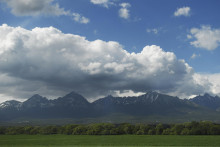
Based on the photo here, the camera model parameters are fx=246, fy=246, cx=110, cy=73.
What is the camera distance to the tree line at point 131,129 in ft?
412

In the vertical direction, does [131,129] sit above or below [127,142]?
above

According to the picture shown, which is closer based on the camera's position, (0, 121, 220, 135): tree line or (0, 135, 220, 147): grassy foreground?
(0, 135, 220, 147): grassy foreground

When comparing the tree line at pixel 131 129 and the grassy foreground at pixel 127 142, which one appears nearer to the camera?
the grassy foreground at pixel 127 142

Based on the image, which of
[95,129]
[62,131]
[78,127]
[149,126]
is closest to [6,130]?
[62,131]

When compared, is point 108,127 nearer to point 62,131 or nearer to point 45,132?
point 62,131

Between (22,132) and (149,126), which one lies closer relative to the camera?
(149,126)

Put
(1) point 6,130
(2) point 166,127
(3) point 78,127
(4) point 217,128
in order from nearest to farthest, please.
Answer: (4) point 217,128 → (2) point 166,127 → (3) point 78,127 → (1) point 6,130

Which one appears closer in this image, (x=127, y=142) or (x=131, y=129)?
(x=127, y=142)

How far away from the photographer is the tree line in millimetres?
125594

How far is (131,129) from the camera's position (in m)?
140

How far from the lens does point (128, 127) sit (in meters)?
140

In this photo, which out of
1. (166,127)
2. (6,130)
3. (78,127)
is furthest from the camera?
(6,130)

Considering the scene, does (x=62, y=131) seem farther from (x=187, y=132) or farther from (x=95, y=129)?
(x=187, y=132)

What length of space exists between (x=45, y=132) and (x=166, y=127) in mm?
74208
